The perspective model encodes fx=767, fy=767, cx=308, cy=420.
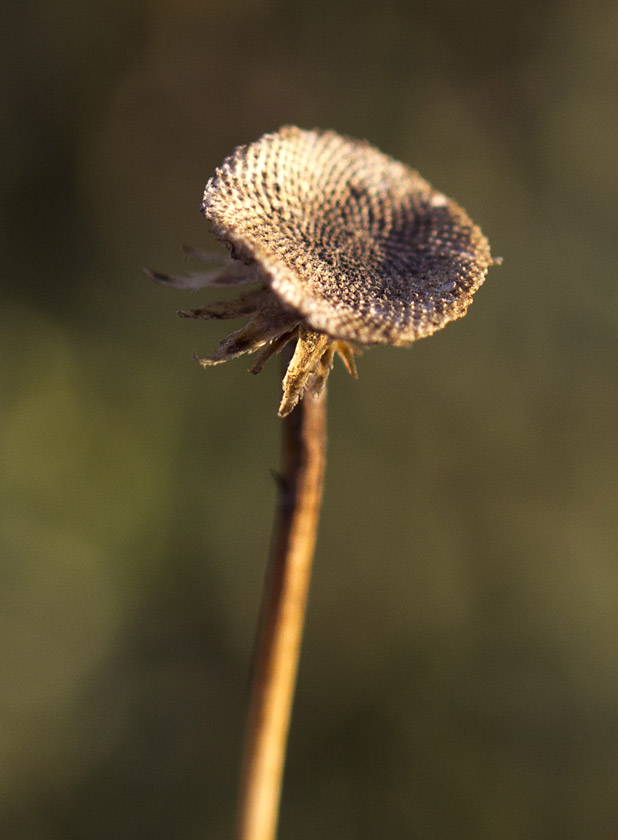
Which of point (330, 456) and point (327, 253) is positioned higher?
point (330, 456)

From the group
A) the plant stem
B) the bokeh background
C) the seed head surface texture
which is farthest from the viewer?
the bokeh background

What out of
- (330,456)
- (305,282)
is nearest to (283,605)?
(305,282)

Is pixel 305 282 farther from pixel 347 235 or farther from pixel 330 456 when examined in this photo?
pixel 330 456

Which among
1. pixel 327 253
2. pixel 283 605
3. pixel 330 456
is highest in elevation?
pixel 330 456

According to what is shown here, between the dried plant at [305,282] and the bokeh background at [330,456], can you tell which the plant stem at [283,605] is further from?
the bokeh background at [330,456]

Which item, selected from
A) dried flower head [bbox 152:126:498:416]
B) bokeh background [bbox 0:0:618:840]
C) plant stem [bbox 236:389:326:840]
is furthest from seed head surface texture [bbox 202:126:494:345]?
bokeh background [bbox 0:0:618:840]

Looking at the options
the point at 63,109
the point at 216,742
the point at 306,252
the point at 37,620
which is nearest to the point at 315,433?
the point at 306,252

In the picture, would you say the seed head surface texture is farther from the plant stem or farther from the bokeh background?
the bokeh background

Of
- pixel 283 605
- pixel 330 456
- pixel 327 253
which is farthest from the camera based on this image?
pixel 330 456

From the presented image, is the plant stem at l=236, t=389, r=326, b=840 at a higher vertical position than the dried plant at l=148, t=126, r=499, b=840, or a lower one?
lower
